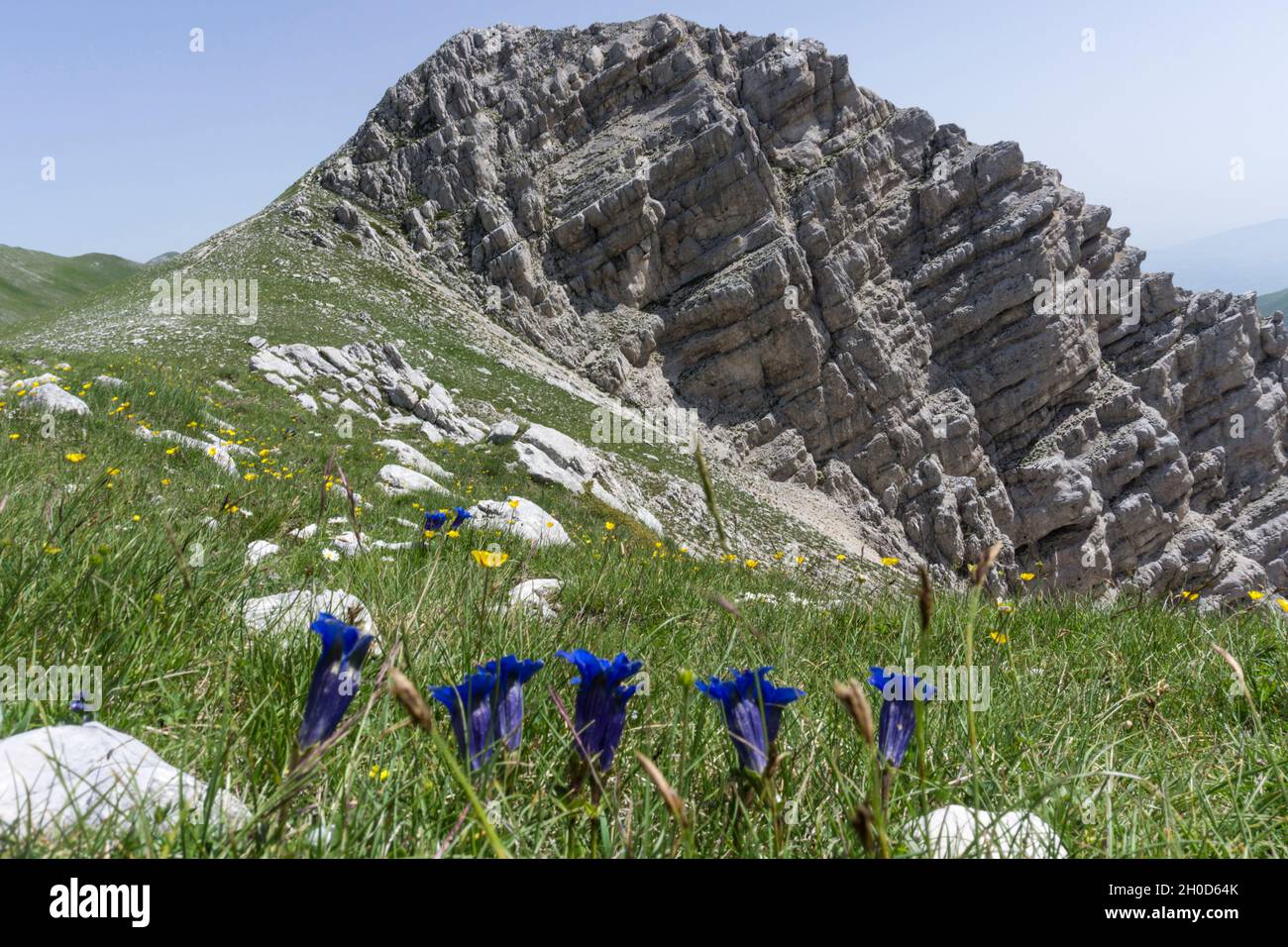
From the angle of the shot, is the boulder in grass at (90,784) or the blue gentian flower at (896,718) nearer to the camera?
the boulder in grass at (90,784)

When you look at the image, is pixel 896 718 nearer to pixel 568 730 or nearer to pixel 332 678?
pixel 568 730

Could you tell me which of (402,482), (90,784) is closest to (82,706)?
(90,784)

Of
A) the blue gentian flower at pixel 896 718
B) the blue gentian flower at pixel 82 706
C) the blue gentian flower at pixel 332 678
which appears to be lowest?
the blue gentian flower at pixel 896 718

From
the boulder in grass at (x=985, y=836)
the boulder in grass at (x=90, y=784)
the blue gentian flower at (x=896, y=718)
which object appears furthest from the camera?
the blue gentian flower at (x=896, y=718)

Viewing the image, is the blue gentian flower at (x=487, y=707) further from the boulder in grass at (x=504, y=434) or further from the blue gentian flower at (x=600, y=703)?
the boulder in grass at (x=504, y=434)

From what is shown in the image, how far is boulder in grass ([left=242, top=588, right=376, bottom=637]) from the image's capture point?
2225 mm

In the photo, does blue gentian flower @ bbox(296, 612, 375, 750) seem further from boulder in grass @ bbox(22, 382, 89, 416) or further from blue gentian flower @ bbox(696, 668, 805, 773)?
boulder in grass @ bbox(22, 382, 89, 416)

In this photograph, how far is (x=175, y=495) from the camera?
209 inches

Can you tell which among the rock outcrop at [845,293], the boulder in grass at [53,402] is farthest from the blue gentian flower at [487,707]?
the rock outcrop at [845,293]

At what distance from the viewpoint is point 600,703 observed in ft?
4.81

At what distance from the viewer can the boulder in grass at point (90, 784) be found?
45.2 inches

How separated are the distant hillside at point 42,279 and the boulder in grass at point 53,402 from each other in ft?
345

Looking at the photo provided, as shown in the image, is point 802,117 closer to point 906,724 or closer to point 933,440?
point 933,440
